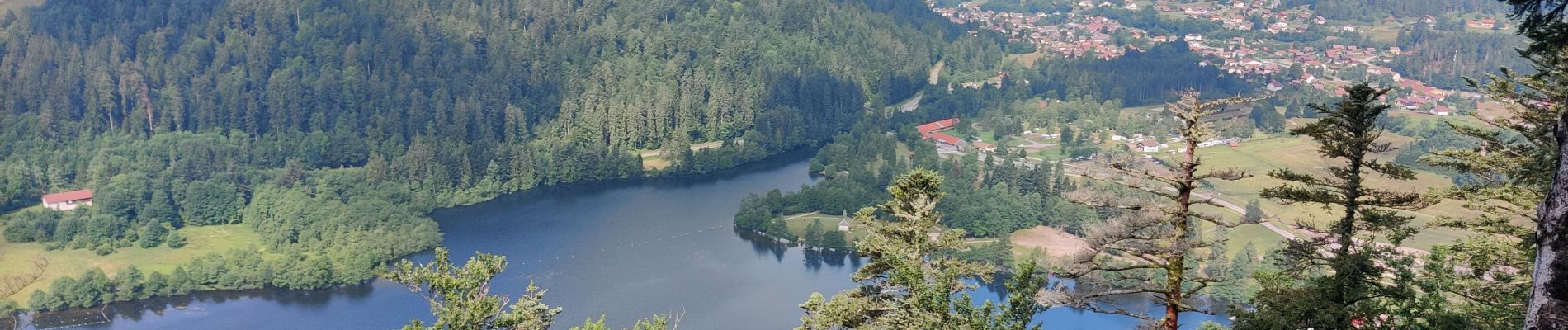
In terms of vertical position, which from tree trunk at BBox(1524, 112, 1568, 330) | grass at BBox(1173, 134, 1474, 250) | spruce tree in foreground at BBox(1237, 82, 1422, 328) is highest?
tree trunk at BBox(1524, 112, 1568, 330)

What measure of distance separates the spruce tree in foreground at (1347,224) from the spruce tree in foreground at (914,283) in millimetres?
2229

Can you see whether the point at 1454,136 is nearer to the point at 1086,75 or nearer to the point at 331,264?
the point at 1086,75

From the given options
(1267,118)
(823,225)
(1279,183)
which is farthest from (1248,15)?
(823,225)

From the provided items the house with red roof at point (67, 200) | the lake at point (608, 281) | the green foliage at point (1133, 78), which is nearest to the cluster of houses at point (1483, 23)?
the green foliage at point (1133, 78)

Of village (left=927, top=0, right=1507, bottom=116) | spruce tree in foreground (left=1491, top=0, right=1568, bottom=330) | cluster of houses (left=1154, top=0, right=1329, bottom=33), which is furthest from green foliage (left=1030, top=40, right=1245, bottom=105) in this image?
spruce tree in foreground (left=1491, top=0, right=1568, bottom=330)

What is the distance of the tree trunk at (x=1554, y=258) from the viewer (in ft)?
17.4

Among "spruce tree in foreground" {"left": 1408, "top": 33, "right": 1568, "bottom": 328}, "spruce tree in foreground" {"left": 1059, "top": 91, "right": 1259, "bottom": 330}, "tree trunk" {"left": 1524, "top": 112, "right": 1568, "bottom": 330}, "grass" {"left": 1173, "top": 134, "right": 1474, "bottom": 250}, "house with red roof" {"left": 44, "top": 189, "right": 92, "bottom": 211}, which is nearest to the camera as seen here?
"tree trunk" {"left": 1524, "top": 112, "right": 1568, "bottom": 330}

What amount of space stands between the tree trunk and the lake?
2373 centimetres

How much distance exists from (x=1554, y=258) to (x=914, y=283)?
671 cm

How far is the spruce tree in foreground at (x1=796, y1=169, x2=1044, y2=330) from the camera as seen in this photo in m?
11.2

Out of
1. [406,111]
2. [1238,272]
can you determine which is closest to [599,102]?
[406,111]

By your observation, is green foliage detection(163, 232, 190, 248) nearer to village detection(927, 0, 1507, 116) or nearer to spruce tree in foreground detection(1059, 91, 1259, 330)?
spruce tree in foreground detection(1059, 91, 1259, 330)

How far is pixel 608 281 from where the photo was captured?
112 ft

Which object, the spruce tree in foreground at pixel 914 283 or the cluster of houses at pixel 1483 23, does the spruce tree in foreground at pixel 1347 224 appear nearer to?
the spruce tree in foreground at pixel 914 283
